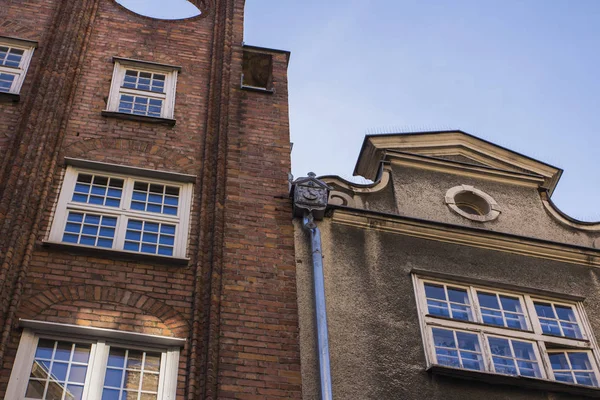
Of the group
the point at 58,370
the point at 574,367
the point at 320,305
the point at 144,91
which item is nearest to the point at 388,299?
the point at 320,305

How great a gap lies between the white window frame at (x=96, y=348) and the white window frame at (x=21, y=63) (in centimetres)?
491

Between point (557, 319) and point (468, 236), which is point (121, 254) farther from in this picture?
point (557, 319)

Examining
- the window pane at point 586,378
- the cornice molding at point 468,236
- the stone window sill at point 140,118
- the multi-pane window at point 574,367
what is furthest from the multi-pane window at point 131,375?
the window pane at point 586,378

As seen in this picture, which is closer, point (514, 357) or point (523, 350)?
point (514, 357)

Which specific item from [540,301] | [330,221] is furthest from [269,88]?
[540,301]

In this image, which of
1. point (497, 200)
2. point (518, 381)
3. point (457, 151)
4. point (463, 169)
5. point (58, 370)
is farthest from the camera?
point (457, 151)

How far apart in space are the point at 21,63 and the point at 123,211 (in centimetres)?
400

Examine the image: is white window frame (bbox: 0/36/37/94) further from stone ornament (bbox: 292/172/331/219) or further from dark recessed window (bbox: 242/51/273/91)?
stone ornament (bbox: 292/172/331/219)

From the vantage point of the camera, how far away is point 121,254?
10.4 meters

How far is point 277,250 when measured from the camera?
35.8ft

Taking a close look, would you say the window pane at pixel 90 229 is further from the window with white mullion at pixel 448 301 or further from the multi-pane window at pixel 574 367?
the multi-pane window at pixel 574 367

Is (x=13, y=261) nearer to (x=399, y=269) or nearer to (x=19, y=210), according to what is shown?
(x=19, y=210)

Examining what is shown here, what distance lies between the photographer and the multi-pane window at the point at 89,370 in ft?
28.9

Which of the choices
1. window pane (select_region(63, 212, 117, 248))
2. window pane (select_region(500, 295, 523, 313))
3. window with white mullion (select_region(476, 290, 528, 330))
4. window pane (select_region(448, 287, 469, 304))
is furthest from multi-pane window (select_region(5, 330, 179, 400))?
window pane (select_region(500, 295, 523, 313))
